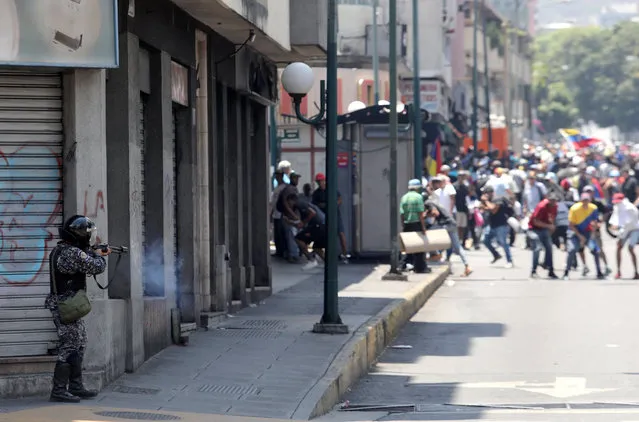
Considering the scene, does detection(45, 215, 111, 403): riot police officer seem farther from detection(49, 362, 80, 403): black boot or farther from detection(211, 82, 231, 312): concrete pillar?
detection(211, 82, 231, 312): concrete pillar

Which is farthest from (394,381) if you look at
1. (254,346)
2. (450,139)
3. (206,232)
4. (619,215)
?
→ (450,139)

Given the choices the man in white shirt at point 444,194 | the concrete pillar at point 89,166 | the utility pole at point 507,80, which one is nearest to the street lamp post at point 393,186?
the man in white shirt at point 444,194

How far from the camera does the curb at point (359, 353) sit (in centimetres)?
1270

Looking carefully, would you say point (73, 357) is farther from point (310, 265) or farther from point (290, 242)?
point (290, 242)

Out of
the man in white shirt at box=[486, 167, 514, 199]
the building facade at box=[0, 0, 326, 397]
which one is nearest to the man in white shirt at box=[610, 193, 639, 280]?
the man in white shirt at box=[486, 167, 514, 199]

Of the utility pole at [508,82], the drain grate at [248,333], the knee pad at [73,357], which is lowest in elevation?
the drain grate at [248,333]

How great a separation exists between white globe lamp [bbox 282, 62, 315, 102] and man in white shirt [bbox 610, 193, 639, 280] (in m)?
12.8

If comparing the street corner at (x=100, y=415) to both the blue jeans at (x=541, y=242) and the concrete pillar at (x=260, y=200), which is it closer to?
the concrete pillar at (x=260, y=200)

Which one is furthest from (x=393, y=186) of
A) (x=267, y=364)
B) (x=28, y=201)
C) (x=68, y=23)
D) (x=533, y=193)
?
(x=68, y=23)

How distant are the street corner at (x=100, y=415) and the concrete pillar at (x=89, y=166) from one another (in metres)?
0.93

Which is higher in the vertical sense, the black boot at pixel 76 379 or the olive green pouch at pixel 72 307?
the olive green pouch at pixel 72 307

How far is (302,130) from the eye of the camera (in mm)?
38969

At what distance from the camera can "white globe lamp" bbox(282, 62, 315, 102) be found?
17938 millimetres

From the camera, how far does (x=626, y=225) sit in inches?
1173
